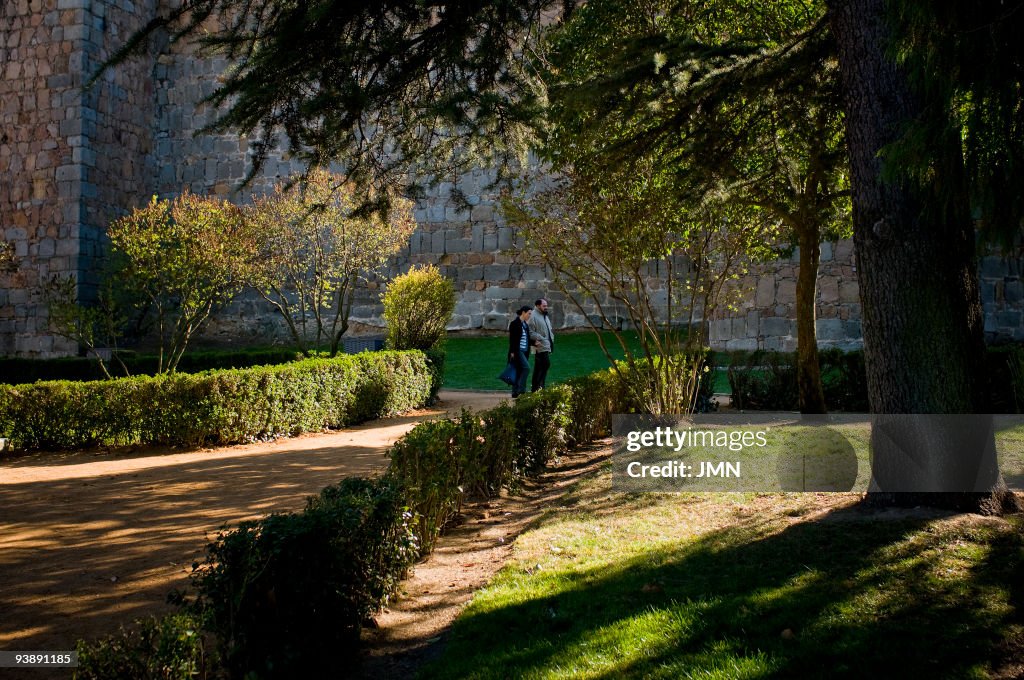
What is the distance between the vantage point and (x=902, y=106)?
14.1 feet

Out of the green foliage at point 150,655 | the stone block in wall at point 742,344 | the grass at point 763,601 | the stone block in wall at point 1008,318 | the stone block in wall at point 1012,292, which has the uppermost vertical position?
the stone block in wall at point 1012,292

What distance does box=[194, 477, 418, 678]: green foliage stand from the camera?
9.32 ft

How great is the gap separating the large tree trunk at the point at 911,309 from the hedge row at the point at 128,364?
10.4m

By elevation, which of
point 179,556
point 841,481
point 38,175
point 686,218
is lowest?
point 179,556

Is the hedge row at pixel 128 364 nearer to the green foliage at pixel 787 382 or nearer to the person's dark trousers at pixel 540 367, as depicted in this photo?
the person's dark trousers at pixel 540 367

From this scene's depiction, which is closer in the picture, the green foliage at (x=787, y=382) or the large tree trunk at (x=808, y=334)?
the large tree trunk at (x=808, y=334)

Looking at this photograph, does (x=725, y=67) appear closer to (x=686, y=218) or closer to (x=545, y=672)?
(x=686, y=218)

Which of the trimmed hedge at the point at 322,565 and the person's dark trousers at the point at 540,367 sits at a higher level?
the person's dark trousers at the point at 540,367

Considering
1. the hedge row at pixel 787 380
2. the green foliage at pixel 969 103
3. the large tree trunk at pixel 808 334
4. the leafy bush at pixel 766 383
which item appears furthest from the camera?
the leafy bush at pixel 766 383

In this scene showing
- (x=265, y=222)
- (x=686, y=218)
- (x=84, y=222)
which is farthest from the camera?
(x=84, y=222)

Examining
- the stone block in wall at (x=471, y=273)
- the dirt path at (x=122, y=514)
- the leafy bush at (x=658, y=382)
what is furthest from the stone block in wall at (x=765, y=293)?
the dirt path at (x=122, y=514)

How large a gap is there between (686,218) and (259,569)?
5.73 metres

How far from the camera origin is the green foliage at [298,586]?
2.84 metres

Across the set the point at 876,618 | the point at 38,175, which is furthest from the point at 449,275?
the point at 876,618
